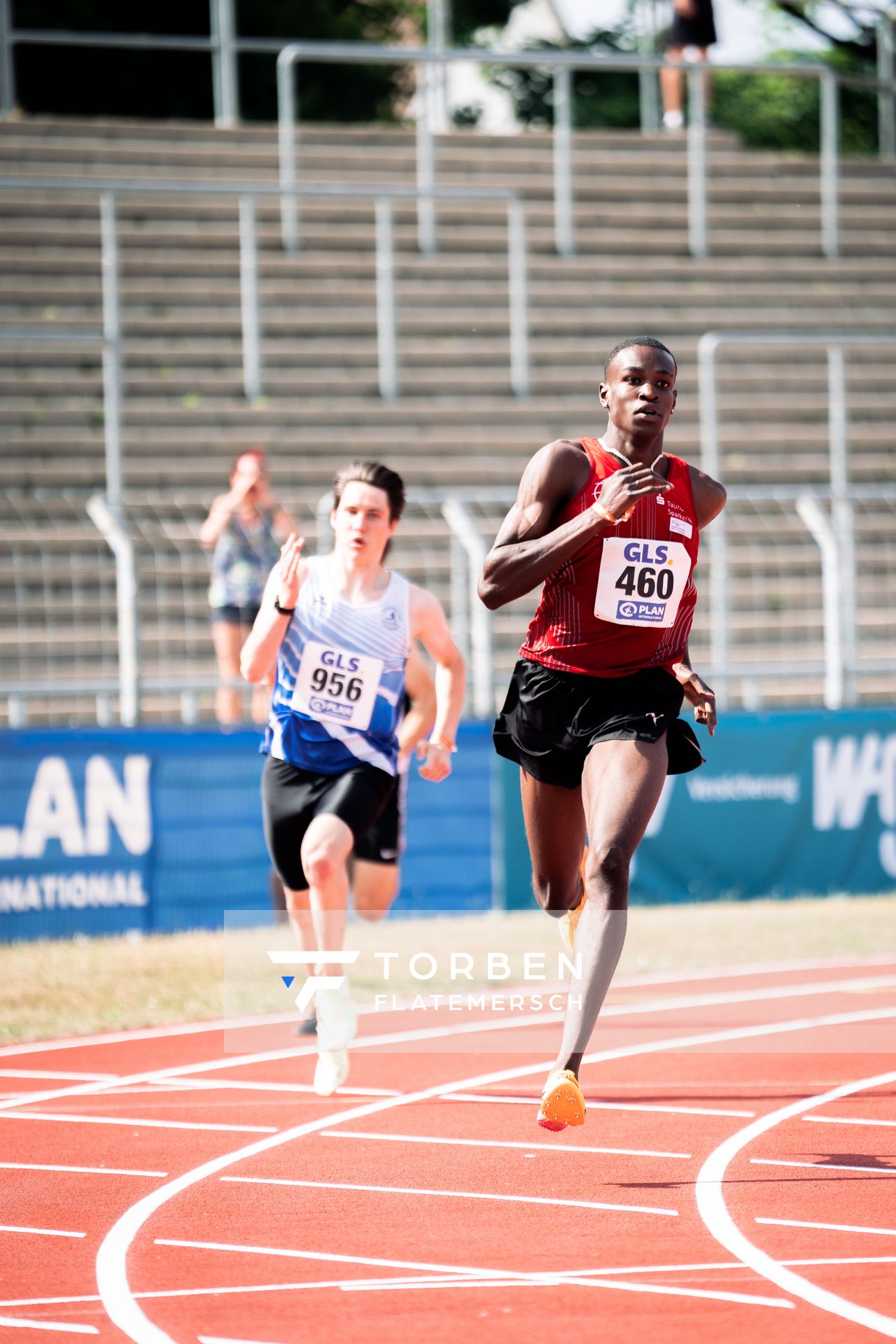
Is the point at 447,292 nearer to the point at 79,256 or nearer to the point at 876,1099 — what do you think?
the point at 79,256

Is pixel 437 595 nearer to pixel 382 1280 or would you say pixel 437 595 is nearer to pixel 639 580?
pixel 639 580

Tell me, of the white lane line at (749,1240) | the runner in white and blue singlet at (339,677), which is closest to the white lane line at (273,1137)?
the runner in white and blue singlet at (339,677)

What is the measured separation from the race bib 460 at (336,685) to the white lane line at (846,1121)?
2.25 meters

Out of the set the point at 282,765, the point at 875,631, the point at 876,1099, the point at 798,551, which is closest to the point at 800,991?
the point at 876,1099

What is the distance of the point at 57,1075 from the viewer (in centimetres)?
810

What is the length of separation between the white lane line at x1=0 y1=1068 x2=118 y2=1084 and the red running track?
0.03 metres

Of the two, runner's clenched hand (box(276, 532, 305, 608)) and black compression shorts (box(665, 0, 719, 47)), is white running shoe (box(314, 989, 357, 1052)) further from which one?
black compression shorts (box(665, 0, 719, 47))

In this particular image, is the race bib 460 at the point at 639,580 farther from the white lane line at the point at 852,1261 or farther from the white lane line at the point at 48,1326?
the white lane line at the point at 48,1326

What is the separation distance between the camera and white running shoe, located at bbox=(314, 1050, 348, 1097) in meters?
7.12

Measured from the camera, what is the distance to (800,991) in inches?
401

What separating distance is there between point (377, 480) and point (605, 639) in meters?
1.50

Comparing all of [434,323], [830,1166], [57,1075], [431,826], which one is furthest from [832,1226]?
[434,323]

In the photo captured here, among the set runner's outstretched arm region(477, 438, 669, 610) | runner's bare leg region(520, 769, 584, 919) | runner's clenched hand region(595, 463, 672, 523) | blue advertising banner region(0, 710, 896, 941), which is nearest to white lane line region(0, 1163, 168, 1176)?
runner's bare leg region(520, 769, 584, 919)

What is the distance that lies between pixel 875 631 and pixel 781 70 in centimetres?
728
